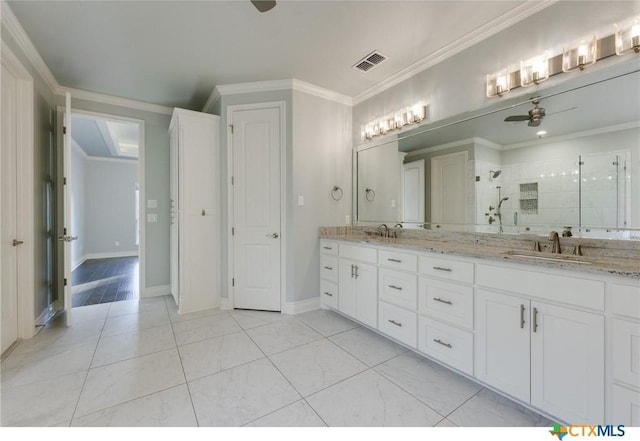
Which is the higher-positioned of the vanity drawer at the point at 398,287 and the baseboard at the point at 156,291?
the vanity drawer at the point at 398,287

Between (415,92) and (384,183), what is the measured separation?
96 cm

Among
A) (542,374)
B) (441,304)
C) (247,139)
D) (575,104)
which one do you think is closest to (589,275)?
(542,374)

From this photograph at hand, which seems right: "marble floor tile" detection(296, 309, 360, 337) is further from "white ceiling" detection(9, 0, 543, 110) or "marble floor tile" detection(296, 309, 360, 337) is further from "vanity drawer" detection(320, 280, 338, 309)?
"white ceiling" detection(9, 0, 543, 110)

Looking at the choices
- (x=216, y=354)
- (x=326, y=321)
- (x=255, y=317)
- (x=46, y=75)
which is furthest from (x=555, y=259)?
(x=46, y=75)

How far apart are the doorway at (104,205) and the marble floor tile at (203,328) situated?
1.98 metres

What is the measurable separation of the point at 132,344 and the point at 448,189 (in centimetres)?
307

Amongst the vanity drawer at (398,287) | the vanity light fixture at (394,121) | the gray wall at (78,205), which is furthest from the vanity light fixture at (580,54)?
the gray wall at (78,205)

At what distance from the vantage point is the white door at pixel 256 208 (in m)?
3.01

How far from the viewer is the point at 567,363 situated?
4.34 feet

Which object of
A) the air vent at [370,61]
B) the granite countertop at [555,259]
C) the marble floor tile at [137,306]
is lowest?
the marble floor tile at [137,306]

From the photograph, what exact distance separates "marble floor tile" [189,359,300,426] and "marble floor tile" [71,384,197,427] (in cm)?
6

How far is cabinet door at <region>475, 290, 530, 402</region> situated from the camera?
1.47m

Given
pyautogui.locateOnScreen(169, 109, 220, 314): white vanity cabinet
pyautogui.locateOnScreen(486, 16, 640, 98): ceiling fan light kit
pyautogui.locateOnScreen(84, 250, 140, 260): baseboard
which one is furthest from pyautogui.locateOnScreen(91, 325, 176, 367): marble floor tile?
pyautogui.locateOnScreen(84, 250, 140, 260): baseboard

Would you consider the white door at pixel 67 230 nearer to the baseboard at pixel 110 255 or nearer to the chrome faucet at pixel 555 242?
the chrome faucet at pixel 555 242
